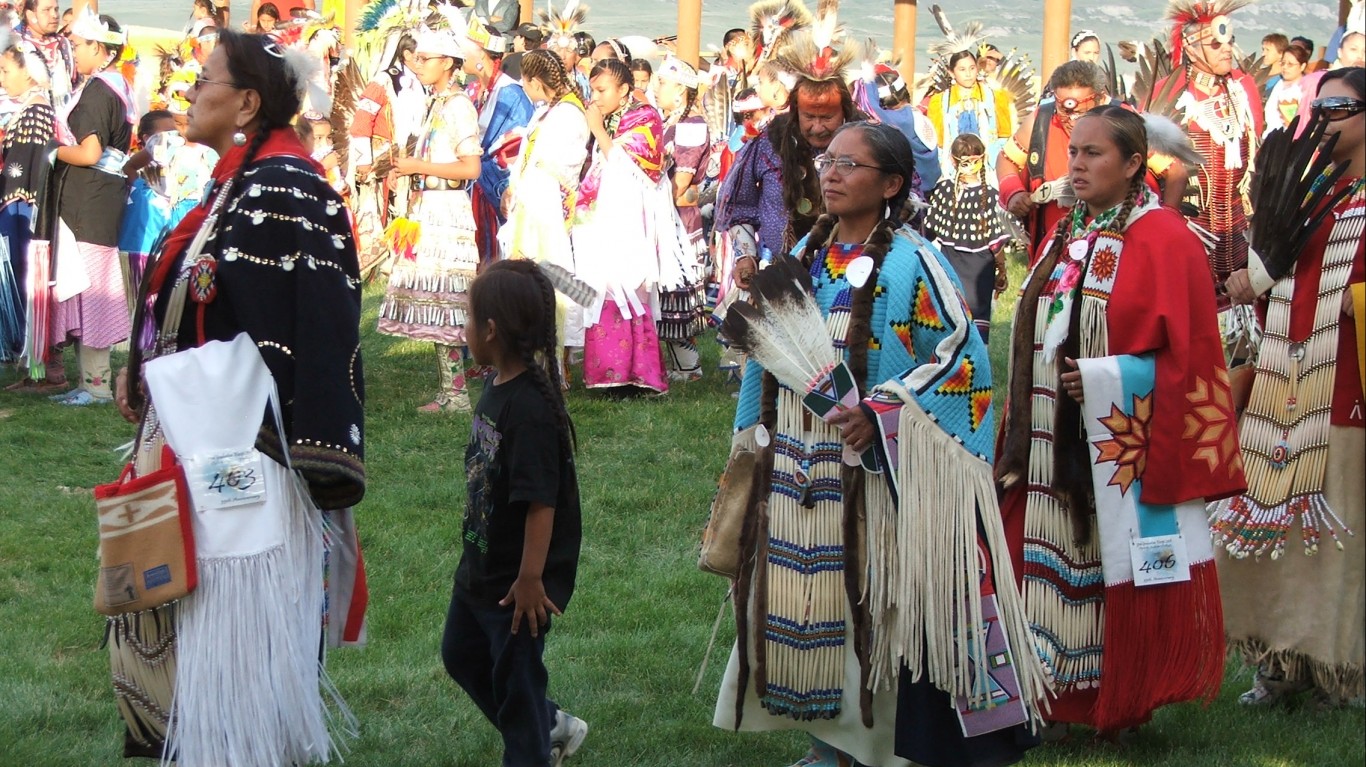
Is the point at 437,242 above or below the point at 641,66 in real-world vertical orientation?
below

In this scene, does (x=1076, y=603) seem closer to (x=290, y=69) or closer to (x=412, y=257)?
(x=290, y=69)

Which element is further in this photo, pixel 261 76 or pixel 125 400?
pixel 125 400

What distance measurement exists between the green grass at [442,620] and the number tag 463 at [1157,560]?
0.50m

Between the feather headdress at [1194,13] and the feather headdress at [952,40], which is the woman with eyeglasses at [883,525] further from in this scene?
the feather headdress at [952,40]

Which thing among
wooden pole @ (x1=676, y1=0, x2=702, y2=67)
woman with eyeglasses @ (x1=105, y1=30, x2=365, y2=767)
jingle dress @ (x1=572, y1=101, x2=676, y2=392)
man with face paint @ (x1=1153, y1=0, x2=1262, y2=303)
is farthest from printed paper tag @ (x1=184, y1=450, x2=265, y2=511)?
wooden pole @ (x1=676, y1=0, x2=702, y2=67)

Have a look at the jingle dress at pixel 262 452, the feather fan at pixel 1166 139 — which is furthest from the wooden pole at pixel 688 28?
the jingle dress at pixel 262 452

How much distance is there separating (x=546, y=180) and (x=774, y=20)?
5.67 feet

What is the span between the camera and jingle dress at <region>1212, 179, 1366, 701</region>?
3.83 m

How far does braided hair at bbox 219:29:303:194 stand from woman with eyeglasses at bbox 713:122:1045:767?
3.73 feet

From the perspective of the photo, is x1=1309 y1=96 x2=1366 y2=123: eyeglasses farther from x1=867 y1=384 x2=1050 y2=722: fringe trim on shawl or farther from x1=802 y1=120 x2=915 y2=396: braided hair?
x1=867 y1=384 x2=1050 y2=722: fringe trim on shawl

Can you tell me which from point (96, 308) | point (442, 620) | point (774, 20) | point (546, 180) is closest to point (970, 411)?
point (442, 620)

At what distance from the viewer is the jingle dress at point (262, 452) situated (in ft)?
9.87

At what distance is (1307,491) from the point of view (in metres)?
3.91

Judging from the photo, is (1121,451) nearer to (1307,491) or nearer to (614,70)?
(1307,491)
